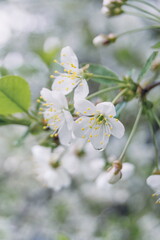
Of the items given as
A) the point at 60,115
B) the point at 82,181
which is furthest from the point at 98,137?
the point at 82,181

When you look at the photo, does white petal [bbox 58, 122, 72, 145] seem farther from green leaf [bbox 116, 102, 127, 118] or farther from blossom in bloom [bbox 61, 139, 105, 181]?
blossom in bloom [bbox 61, 139, 105, 181]

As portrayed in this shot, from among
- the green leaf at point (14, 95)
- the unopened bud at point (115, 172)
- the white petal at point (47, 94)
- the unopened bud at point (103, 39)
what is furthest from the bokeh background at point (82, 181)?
the unopened bud at point (115, 172)

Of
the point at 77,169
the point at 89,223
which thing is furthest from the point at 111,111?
the point at 89,223

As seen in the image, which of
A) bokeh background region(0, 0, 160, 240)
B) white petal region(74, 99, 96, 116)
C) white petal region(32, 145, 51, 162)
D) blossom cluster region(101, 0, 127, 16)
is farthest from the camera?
bokeh background region(0, 0, 160, 240)

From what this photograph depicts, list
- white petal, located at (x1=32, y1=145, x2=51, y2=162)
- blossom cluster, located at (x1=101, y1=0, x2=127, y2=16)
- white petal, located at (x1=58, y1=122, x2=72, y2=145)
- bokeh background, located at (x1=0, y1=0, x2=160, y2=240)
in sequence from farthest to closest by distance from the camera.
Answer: bokeh background, located at (x1=0, y1=0, x2=160, y2=240) → white petal, located at (x1=32, y1=145, x2=51, y2=162) → blossom cluster, located at (x1=101, y1=0, x2=127, y2=16) → white petal, located at (x1=58, y1=122, x2=72, y2=145)

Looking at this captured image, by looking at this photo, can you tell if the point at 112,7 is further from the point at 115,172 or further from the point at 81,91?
A: the point at 115,172

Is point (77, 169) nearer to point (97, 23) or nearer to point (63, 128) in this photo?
point (63, 128)

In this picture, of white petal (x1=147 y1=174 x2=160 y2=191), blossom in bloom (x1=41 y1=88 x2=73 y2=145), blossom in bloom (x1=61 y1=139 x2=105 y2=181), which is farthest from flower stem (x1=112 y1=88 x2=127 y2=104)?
blossom in bloom (x1=61 y1=139 x2=105 y2=181)

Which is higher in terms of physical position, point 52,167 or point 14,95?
point 14,95
